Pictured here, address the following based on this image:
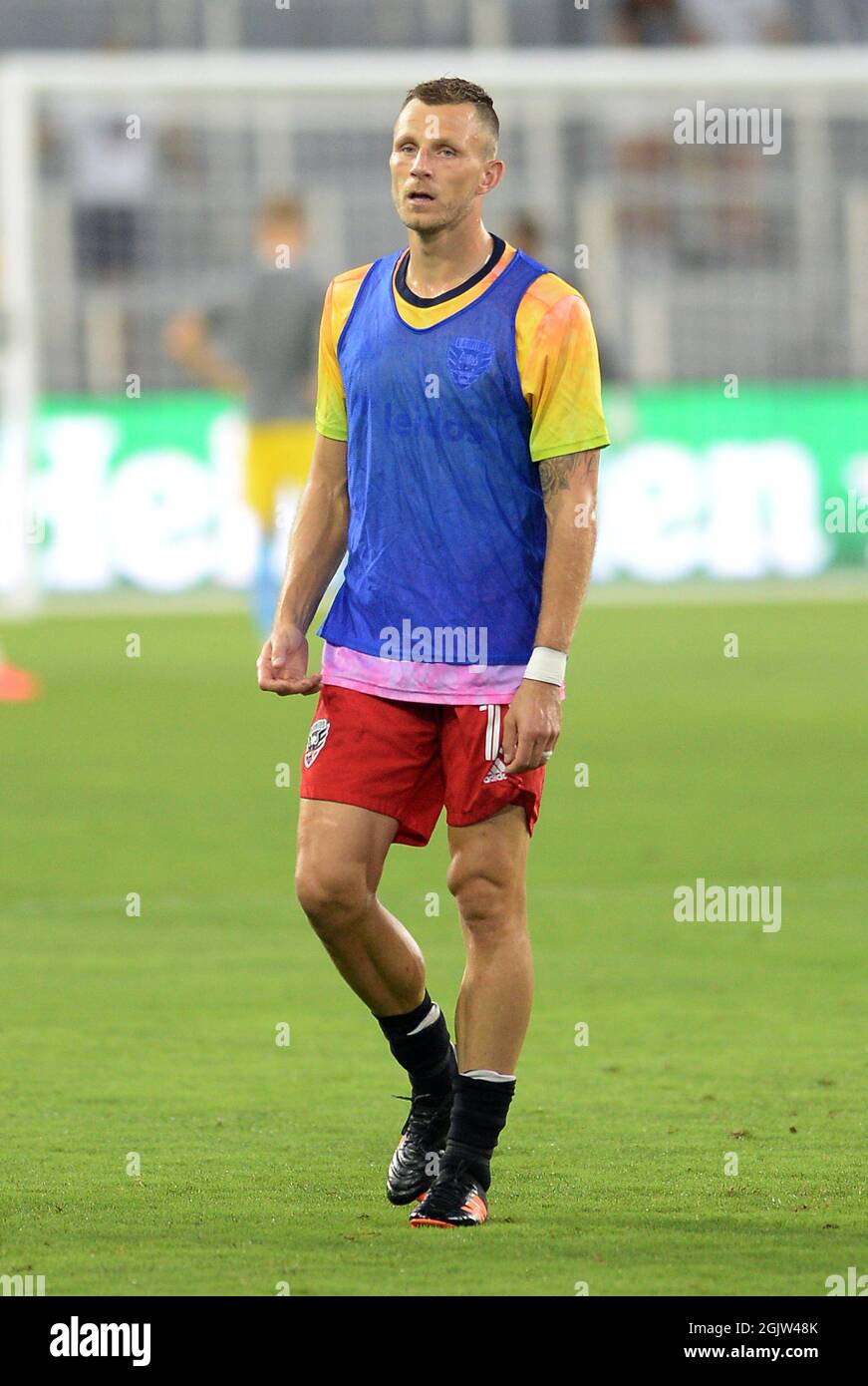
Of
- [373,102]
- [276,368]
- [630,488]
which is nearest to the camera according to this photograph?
[276,368]

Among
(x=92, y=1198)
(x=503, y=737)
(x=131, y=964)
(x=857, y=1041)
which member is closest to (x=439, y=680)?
(x=503, y=737)

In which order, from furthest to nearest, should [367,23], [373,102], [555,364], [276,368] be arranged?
[367,23] < [373,102] < [276,368] < [555,364]

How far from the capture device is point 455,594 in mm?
4980

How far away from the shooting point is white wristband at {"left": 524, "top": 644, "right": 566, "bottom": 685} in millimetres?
4867

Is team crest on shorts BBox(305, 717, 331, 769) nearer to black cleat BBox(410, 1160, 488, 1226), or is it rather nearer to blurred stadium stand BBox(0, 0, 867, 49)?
black cleat BBox(410, 1160, 488, 1226)

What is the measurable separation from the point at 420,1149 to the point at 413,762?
78 centimetres

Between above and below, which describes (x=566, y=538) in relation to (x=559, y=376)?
below

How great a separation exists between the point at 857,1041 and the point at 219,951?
7.03ft

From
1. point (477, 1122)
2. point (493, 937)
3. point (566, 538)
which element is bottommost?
point (477, 1122)

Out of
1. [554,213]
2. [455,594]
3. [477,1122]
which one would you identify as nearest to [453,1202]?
[477,1122]

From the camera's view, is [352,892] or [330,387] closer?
[352,892]

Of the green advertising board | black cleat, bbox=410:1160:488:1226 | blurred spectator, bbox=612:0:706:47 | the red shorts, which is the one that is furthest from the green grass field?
blurred spectator, bbox=612:0:706:47

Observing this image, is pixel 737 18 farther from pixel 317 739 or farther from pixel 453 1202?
pixel 453 1202

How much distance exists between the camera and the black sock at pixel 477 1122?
16.2ft
